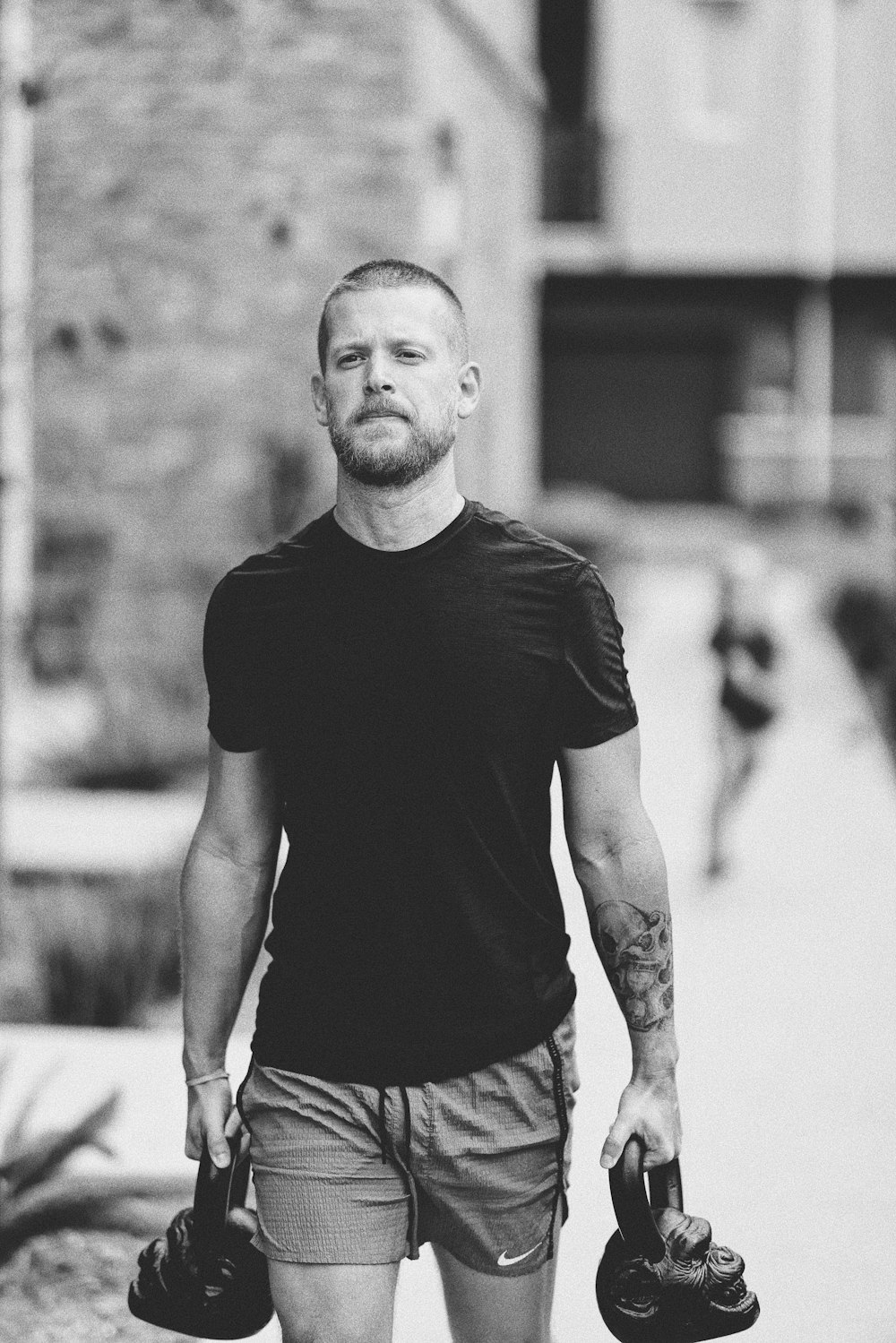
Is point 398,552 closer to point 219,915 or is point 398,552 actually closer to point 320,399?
point 320,399

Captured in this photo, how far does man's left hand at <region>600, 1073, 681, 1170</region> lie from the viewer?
8.93 feet

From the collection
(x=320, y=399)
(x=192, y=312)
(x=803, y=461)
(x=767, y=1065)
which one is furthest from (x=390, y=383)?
(x=803, y=461)

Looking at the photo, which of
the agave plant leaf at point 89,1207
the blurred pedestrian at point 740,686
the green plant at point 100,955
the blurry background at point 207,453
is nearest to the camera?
the agave plant leaf at point 89,1207

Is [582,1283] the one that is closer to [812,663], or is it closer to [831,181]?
[812,663]

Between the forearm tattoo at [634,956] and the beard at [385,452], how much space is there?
695 mm

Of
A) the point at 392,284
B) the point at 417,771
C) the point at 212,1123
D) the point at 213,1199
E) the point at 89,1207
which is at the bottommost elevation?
the point at 89,1207

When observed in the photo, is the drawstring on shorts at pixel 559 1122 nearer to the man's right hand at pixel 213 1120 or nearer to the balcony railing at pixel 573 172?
the man's right hand at pixel 213 1120

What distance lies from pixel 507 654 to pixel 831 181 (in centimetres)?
2664

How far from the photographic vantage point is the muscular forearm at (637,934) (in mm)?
2793

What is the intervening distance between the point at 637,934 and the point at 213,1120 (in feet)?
2.26

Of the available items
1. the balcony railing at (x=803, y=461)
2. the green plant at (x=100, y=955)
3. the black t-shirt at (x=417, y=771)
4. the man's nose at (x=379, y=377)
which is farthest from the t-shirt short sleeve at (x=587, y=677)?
the balcony railing at (x=803, y=461)

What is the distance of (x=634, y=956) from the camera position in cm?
281

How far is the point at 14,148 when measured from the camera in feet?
39.2

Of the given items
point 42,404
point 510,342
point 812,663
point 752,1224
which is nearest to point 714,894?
point 752,1224
